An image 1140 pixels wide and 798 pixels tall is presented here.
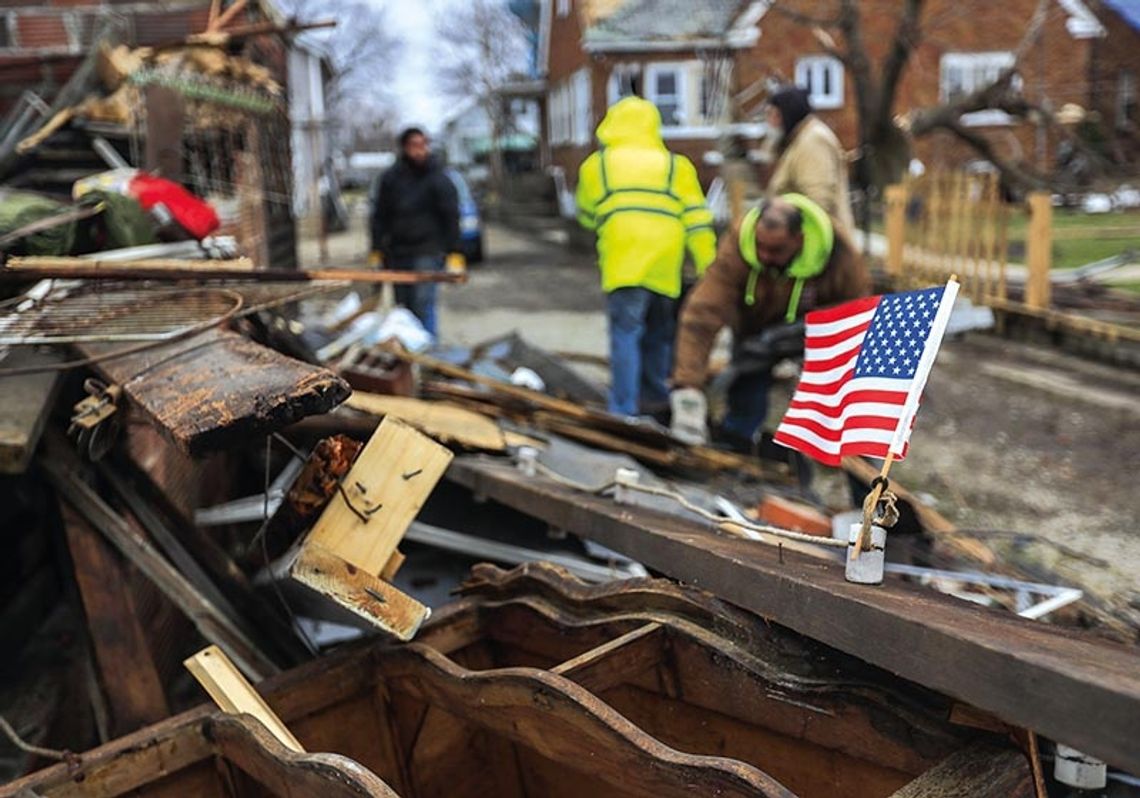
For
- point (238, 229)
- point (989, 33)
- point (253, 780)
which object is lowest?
point (253, 780)

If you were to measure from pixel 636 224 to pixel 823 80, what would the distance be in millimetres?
21716

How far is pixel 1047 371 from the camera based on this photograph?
10.1 m

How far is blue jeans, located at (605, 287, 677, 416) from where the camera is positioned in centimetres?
714

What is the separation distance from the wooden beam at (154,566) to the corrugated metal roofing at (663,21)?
22.7 m

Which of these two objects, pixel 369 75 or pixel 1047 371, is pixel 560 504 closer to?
pixel 1047 371

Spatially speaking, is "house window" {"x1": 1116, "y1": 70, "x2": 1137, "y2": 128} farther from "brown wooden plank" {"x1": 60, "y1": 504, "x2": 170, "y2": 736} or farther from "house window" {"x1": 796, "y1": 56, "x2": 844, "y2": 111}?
"brown wooden plank" {"x1": 60, "y1": 504, "x2": 170, "y2": 736}

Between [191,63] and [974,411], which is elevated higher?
[191,63]

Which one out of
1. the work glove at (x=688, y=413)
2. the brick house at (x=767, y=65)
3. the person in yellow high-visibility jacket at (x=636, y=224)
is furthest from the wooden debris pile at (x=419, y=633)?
the brick house at (x=767, y=65)

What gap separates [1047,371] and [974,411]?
1760 millimetres

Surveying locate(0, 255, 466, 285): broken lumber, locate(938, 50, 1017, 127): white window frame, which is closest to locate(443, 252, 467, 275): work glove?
locate(0, 255, 466, 285): broken lumber

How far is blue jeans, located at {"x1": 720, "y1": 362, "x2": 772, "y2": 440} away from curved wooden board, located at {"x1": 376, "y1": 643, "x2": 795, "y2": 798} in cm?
420

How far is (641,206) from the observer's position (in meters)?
7.14

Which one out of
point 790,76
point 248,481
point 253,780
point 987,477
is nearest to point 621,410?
point 987,477

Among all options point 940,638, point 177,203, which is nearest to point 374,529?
point 940,638
